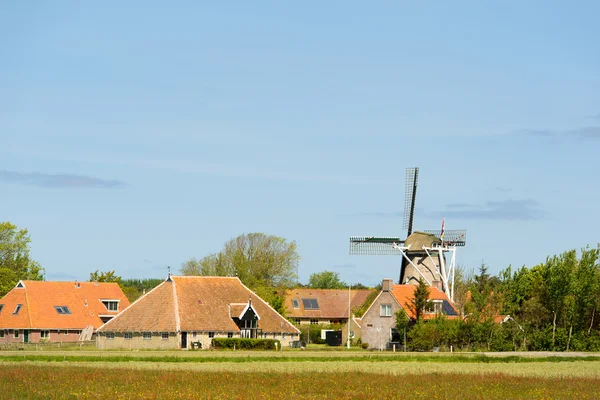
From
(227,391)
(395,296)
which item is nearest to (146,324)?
(395,296)

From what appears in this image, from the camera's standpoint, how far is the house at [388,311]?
81.6m

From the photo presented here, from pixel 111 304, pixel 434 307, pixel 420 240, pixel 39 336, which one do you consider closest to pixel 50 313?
pixel 39 336

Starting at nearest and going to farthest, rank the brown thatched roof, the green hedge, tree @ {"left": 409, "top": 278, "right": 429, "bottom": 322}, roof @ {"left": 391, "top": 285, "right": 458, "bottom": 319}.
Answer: tree @ {"left": 409, "top": 278, "right": 429, "bottom": 322}, the green hedge, roof @ {"left": 391, "top": 285, "right": 458, "bottom": 319}, the brown thatched roof

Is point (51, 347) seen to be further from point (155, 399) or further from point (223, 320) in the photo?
point (155, 399)

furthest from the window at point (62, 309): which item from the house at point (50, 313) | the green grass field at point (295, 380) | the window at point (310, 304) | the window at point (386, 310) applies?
the green grass field at point (295, 380)

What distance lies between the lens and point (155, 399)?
105ft

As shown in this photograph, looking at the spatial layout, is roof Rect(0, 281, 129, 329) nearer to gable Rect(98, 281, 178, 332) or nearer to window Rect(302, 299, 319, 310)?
gable Rect(98, 281, 178, 332)

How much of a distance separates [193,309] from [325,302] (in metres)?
38.2

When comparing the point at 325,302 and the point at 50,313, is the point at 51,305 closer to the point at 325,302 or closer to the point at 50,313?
the point at 50,313

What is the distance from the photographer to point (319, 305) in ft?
389

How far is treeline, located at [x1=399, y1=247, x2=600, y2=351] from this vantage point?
74.6 m

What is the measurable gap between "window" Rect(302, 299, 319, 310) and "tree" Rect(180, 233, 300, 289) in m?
4.91

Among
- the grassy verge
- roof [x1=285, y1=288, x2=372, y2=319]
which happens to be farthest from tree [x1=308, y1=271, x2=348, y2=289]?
the grassy verge

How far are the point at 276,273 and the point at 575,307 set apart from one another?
44.1 meters
